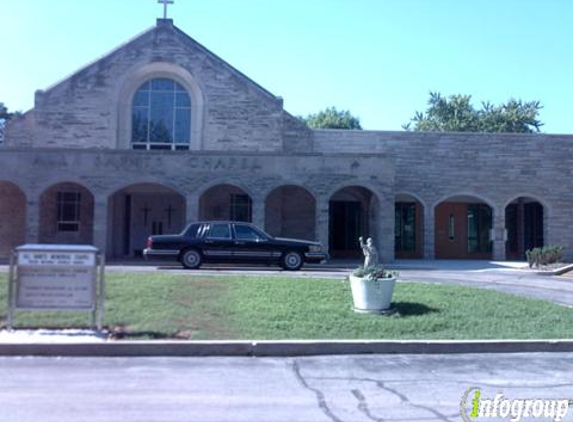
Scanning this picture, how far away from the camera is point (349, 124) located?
6262 centimetres

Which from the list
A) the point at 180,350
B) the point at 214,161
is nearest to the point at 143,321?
the point at 180,350

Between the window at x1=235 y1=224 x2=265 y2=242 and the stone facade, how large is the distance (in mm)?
Answer: 4336

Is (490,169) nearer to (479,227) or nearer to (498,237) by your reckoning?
(479,227)

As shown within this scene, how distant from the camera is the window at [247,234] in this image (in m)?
20.1

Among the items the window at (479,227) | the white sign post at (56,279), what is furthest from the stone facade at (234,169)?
the white sign post at (56,279)

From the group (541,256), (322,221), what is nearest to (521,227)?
(541,256)

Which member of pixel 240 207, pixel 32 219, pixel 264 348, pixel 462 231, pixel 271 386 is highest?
pixel 240 207

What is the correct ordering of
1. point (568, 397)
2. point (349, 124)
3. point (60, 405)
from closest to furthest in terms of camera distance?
point (60, 405) → point (568, 397) → point (349, 124)

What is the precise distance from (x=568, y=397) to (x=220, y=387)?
3.78 meters

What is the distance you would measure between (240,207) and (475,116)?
3400 cm

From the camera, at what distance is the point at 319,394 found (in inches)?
270

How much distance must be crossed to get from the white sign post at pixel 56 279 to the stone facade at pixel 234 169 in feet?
47.4

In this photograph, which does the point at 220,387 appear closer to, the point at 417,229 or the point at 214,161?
the point at 214,161

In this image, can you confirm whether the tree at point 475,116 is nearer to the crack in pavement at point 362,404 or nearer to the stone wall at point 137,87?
the stone wall at point 137,87
